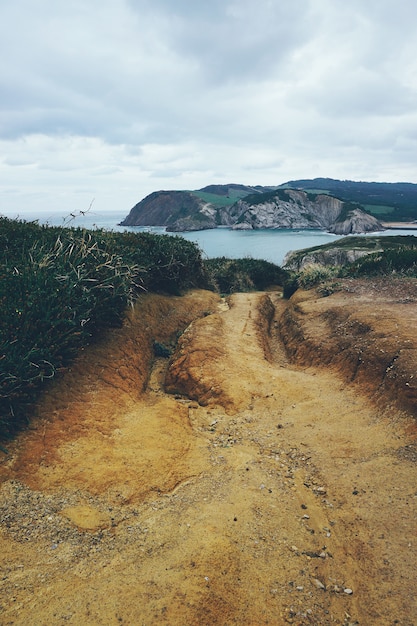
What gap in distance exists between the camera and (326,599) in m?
4.06

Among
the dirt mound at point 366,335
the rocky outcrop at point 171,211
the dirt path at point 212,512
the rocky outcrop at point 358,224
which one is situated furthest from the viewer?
the rocky outcrop at point 171,211

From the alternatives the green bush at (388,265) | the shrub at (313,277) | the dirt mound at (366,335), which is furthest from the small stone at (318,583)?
the green bush at (388,265)

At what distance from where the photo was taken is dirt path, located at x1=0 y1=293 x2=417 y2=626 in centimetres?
386

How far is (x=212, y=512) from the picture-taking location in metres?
5.08

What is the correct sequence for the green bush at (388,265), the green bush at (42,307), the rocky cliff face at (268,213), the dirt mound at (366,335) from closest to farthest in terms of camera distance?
the green bush at (42,307)
the dirt mound at (366,335)
the green bush at (388,265)
the rocky cliff face at (268,213)

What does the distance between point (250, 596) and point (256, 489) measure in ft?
5.76

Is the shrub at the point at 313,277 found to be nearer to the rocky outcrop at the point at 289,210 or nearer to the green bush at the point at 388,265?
the green bush at the point at 388,265

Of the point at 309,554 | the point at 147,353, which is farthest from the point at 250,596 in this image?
the point at 147,353

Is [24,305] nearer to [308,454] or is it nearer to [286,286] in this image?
[308,454]

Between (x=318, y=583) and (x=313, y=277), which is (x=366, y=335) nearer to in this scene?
(x=318, y=583)

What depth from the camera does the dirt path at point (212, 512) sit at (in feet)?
12.7

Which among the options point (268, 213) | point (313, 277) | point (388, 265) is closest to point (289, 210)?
point (268, 213)

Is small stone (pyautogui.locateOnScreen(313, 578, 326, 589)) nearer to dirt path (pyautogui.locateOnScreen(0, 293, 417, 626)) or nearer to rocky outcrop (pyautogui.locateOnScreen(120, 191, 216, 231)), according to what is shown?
dirt path (pyautogui.locateOnScreen(0, 293, 417, 626))

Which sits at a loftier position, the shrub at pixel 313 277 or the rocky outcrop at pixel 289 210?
the rocky outcrop at pixel 289 210
